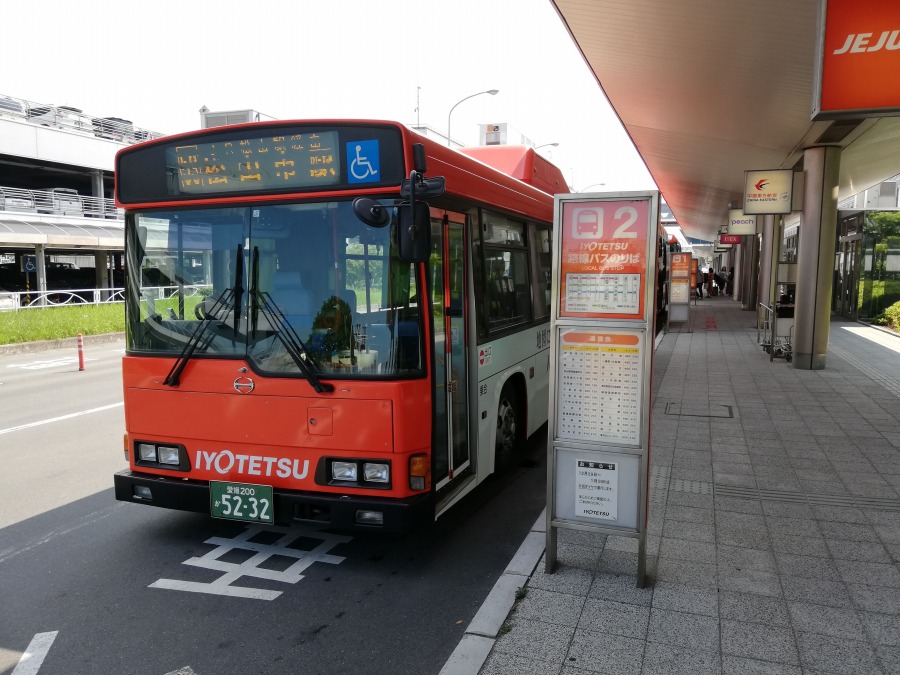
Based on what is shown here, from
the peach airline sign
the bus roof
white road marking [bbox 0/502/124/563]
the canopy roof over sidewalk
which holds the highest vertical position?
the canopy roof over sidewalk

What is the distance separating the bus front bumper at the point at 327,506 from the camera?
4.47 metres

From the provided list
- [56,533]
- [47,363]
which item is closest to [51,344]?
[47,363]

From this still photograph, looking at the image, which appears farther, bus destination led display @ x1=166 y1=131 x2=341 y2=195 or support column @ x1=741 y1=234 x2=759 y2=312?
support column @ x1=741 y1=234 x2=759 y2=312

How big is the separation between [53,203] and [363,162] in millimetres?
36167

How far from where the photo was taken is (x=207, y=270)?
4.89 metres

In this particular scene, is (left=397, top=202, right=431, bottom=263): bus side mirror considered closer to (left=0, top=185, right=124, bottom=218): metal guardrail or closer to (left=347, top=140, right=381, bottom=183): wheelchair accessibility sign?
(left=347, top=140, right=381, bottom=183): wheelchair accessibility sign

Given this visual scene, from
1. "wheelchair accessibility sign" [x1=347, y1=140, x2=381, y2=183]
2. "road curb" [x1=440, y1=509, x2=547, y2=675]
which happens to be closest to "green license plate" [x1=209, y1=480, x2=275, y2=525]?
"road curb" [x1=440, y1=509, x2=547, y2=675]

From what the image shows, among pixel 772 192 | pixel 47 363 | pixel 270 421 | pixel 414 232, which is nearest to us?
pixel 414 232

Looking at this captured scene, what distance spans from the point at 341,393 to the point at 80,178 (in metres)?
46.0

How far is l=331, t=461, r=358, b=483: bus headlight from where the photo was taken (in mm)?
4629

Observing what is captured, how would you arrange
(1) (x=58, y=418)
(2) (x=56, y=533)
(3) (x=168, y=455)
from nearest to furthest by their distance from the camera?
(3) (x=168, y=455)
(2) (x=56, y=533)
(1) (x=58, y=418)

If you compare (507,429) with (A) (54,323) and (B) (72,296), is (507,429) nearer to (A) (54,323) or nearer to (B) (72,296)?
(A) (54,323)

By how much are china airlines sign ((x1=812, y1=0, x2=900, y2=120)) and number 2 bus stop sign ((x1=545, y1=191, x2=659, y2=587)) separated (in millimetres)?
2073

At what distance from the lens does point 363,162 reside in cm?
455
